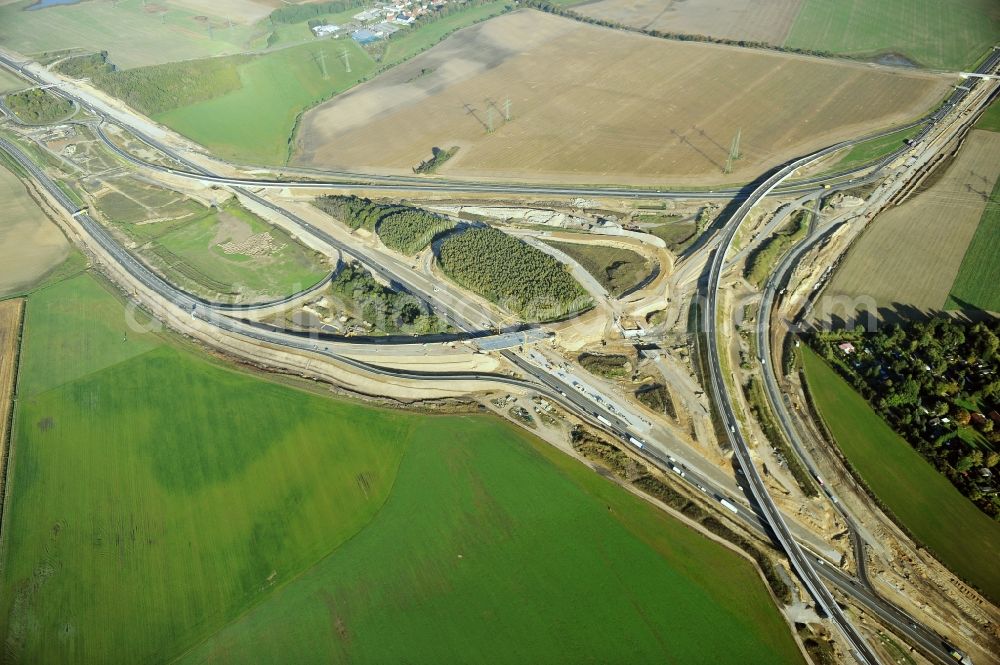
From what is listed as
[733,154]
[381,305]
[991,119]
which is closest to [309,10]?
[733,154]

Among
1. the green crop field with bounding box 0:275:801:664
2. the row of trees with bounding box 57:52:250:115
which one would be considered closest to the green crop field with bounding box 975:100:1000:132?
the green crop field with bounding box 0:275:801:664

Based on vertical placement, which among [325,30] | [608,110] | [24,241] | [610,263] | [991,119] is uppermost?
[991,119]

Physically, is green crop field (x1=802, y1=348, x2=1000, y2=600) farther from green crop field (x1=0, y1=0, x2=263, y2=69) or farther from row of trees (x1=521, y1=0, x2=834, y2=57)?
green crop field (x1=0, y1=0, x2=263, y2=69)

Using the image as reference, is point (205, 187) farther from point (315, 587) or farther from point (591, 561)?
point (591, 561)

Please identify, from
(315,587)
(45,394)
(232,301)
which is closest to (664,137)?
(232,301)

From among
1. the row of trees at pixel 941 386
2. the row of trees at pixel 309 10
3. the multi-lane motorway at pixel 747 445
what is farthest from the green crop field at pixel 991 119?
the row of trees at pixel 309 10

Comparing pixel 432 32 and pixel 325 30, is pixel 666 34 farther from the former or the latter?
pixel 325 30
